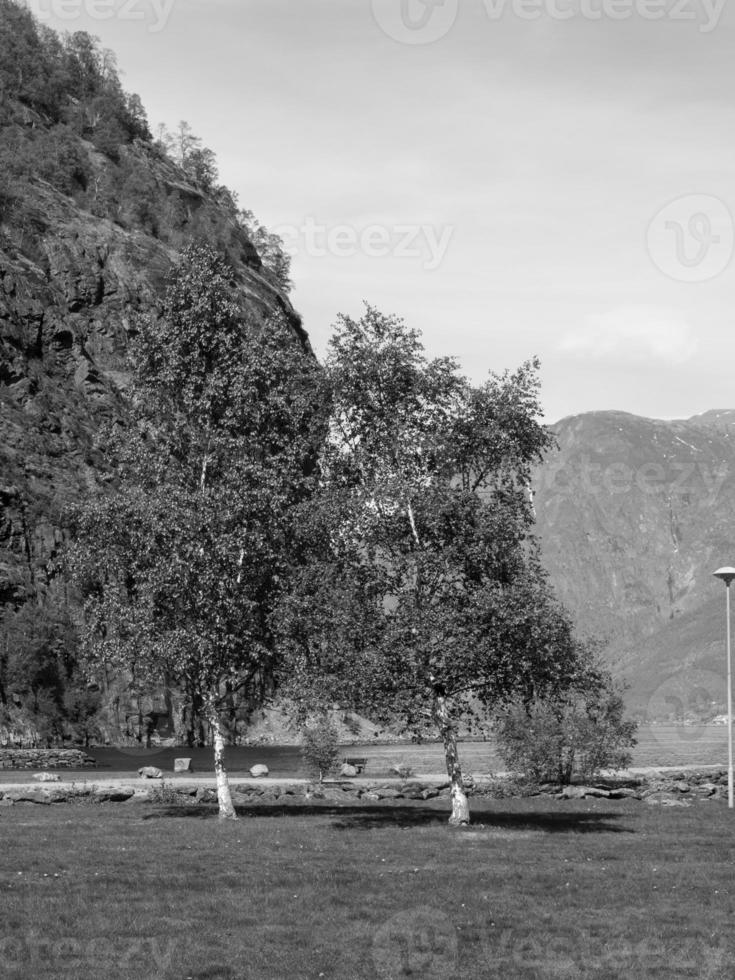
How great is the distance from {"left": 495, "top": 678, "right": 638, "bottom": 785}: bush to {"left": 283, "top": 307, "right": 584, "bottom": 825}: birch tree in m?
12.1

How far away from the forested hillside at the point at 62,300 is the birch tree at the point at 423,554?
4217 cm

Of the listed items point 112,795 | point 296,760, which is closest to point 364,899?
point 112,795

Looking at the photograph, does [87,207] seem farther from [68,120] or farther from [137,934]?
[137,934]

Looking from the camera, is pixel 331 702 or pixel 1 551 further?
pixel 1 551

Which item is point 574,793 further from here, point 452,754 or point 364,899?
point 364,899

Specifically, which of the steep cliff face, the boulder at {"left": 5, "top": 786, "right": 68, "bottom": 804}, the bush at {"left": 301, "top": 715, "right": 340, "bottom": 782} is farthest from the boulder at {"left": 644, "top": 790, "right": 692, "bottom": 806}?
the steep cliff face

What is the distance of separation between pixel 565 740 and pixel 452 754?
16.5 m

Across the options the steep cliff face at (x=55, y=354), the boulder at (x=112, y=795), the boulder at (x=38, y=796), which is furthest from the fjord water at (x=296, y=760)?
the steep cliff face at (x=55, y=354)

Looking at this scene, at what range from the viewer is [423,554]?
36.3 metres

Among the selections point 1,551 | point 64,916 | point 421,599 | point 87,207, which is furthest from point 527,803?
point 87,207

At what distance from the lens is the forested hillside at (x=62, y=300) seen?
374 feet

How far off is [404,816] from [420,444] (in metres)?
12.7

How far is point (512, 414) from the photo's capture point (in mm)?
38875

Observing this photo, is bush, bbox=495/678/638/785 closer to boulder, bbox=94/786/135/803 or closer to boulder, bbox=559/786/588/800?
boulder, bbox=559/786/588/800
